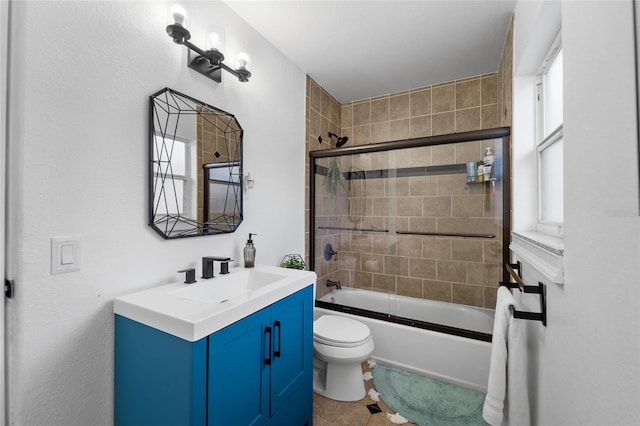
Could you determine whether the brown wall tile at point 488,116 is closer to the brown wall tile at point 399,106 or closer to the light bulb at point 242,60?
the brown wall tile at point 399,106

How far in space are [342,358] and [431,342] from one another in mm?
710

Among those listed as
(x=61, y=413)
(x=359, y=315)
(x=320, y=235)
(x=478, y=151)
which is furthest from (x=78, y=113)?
(x=478, y=151)

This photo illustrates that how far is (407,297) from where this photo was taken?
2.57m

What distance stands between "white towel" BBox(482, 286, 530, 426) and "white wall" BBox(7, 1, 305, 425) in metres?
1.55

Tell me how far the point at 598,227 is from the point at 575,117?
0.32 meters

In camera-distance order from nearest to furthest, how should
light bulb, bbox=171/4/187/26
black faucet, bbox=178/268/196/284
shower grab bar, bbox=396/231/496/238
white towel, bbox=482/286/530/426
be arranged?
white towel, bbox=482/286/530/426 < light bulb, bbox=171/4/187/26 < black faucet, bbox=178/268/196/284 < shower grab bar, bbox=396/231/496/238

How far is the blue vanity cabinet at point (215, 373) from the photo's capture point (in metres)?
0.95

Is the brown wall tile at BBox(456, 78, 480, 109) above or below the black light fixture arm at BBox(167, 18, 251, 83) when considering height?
above

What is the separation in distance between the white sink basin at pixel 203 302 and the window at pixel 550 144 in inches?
50.1

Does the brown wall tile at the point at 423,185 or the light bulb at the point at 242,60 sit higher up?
the light bulb at the point at 242,60

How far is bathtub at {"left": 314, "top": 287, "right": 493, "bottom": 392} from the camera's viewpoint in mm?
1880

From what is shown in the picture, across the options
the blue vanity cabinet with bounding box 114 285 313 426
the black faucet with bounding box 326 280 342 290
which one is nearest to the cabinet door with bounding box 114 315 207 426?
the blue vanity cabinet with bounding box 114 285 313 426

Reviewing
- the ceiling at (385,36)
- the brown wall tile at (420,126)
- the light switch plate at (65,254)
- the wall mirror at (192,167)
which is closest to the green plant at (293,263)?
the wall mirror at (192,167)

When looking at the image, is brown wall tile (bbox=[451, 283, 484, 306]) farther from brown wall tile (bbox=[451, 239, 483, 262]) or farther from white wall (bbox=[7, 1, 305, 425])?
white wall (bbox=[7, 1, 305, 425])
